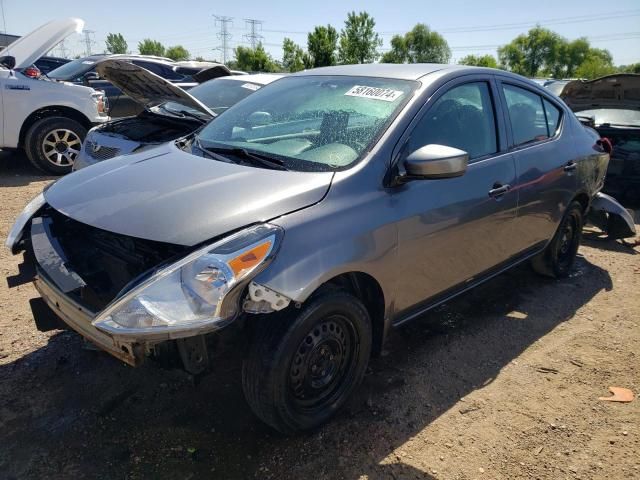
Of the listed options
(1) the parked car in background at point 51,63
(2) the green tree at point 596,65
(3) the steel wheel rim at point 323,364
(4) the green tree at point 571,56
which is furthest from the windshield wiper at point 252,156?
(4) the green tree at point 571,56

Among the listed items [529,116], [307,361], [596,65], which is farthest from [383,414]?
[596,65]

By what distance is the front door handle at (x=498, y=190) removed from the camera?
3.14 meters

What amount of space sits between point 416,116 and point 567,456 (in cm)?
188

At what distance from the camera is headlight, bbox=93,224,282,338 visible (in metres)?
1.90

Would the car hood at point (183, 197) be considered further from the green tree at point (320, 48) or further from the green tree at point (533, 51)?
the green tree at point (533, 51)

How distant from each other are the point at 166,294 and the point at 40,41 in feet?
22.0

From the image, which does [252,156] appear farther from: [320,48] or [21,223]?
[320,48]

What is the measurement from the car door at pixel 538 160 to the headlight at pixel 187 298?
2280 mm

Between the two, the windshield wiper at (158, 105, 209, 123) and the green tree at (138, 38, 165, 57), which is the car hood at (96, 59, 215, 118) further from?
the green tree at (138, 38, 165, 57)

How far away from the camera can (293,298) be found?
2049 millimetres

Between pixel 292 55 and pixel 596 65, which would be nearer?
pixel 292 55

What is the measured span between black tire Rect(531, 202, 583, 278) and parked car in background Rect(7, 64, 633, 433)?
2.97ft

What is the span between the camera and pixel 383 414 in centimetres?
267

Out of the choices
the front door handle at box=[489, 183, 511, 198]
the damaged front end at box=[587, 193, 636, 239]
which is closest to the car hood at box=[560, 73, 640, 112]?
the damaged front end at box=[587, 193, 636, 239]
